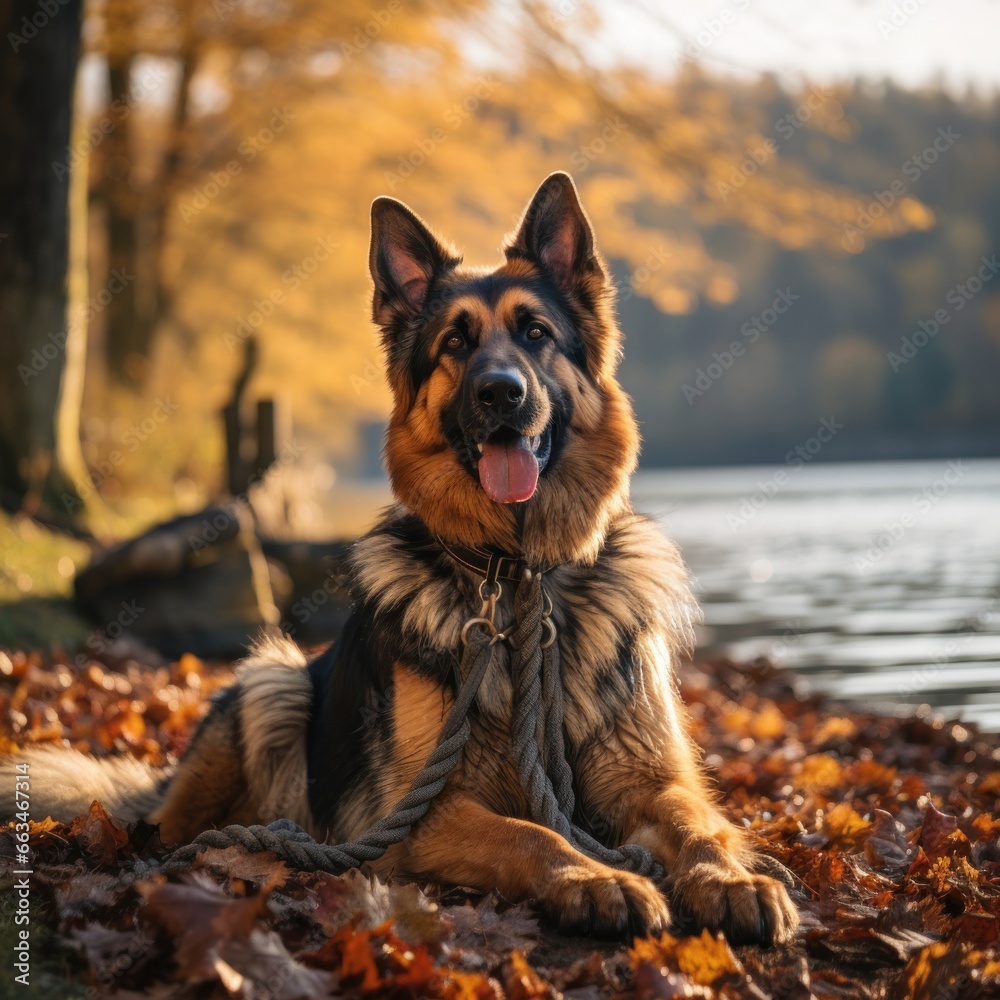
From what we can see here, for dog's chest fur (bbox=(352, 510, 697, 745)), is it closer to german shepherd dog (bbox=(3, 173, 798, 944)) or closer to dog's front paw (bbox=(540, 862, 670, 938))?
german shepherd dog (bbox=(3, 173, 798, 944))

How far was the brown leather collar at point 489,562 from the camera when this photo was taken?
12.8ft

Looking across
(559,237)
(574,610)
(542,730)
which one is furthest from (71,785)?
(559,237)

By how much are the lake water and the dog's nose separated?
1063 millimetres

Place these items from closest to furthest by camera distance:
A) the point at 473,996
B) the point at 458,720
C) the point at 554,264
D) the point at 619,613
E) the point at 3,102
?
the point at 473,996, the point at 458,720, the point at 619,613, the point at 554,264, the point at 3,102

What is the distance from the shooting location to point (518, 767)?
3541 millimetres

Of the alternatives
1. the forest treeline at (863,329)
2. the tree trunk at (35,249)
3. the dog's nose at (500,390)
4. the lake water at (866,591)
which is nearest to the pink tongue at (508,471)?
the dog's nose at (500,390)

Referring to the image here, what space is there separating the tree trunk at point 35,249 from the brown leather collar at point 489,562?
23.7 ft

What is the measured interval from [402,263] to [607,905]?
2758mm

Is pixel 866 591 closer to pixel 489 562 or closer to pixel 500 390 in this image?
pixel 489 562

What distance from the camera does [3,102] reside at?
934cm

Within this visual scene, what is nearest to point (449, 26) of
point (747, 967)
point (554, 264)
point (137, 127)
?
point (137, 127)

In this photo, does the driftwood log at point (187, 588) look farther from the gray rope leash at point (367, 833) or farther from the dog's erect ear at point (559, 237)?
the gray rope leash at point (367, 833)

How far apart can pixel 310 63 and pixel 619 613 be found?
17168 mm

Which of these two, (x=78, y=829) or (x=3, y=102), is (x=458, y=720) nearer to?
(x=78, y=829)
